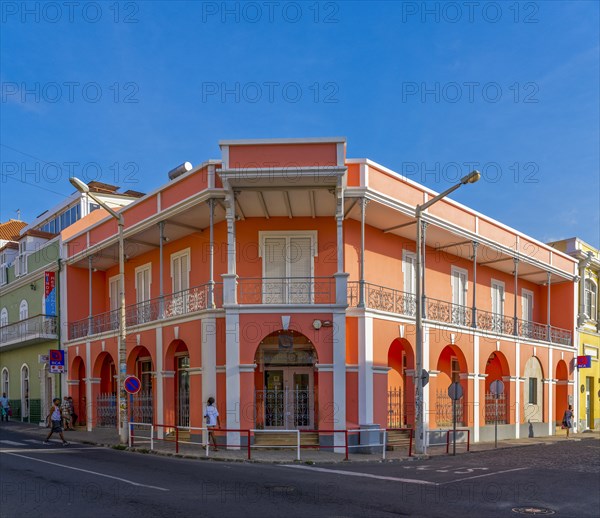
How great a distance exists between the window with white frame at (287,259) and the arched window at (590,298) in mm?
19448

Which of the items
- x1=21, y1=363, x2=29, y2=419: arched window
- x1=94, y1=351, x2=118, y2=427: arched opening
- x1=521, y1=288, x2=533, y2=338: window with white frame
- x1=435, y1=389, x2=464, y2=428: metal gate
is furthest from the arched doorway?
x1=21, y1=363, x2=29, y2=419: arched window

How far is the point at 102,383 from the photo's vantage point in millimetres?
29672

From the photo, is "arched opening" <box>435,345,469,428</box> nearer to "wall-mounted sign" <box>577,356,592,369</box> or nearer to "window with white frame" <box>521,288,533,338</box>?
"window with white frame" <box>521,288,533,338</box>

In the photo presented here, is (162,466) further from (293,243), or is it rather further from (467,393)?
(467,393)

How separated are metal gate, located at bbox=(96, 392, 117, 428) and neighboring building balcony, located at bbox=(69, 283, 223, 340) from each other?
276cm

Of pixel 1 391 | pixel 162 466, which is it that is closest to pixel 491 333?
pixel 162 466

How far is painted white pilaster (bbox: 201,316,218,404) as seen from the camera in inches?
784

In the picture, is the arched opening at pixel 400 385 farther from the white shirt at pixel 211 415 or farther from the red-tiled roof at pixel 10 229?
the red-tiled roof at pixel 10 229

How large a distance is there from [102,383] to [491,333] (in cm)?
1721

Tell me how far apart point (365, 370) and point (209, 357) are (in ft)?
15.6

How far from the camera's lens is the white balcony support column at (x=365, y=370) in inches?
754

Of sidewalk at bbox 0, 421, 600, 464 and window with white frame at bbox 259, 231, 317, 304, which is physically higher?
window with white frame at bbox 259, 231, 317, 304

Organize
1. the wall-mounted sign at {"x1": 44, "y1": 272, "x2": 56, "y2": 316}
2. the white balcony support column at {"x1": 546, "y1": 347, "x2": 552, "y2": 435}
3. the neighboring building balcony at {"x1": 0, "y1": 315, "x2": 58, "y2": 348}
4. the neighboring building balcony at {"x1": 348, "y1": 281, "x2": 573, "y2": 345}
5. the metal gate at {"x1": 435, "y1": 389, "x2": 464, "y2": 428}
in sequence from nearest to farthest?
the neighboring building balcony at {"x1": 348, "y1": 281, "x2": 573, "y2": 345}, the metal gate at {"x1": 435, "y1": 389, "x2": 464, "y2": 428}, the white balcony support column at {"x1": 546, "y1": 347, "x2": 552, "y2": 435}, the wall-mounted sign at {"x1": 44, "y1": 272, "x2": 56, "y2": 316}, the neighboring building balcony at {"x1": 0, "y1": 315, "x2": 58, "y2": 348}

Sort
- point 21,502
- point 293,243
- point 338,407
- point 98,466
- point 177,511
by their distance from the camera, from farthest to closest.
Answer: point 293,243 → point 338,407 → point 98,466 → point 21,502 → point 177,511
